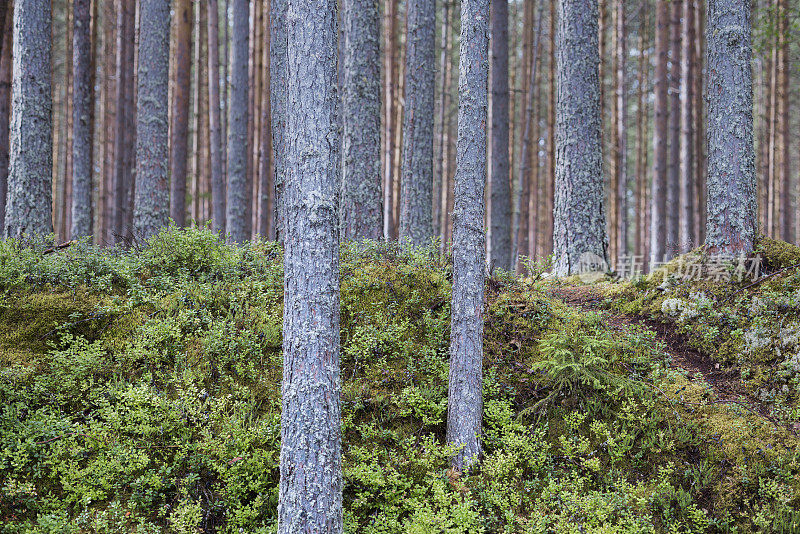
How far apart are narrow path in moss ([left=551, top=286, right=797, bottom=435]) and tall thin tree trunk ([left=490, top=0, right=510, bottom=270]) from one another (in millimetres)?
4736

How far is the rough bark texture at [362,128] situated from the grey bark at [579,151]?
302 cm

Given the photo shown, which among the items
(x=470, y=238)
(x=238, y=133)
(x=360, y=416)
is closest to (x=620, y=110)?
(x=238, y=133)

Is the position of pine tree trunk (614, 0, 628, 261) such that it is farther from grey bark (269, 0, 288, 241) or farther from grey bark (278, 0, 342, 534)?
grey bark (278, 0, 342, 534)

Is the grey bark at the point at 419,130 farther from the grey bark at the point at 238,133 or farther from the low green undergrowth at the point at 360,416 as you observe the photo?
the grey bark at the point at 238,133

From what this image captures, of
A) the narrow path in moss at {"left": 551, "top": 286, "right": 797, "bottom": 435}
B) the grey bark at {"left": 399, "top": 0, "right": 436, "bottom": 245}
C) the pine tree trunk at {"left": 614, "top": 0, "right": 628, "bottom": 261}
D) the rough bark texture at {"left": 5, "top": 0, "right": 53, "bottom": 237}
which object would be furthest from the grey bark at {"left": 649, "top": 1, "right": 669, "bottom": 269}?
the rough bark texture at {"left": 5, "top": 0, "right": 53, "bottom": 237}

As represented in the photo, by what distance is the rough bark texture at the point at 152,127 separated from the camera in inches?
333

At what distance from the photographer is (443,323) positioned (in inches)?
223

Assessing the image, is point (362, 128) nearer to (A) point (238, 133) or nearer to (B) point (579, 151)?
(B) point (579, 151)

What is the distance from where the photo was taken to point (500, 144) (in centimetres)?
1205

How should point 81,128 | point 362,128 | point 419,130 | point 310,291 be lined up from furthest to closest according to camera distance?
1. point 81,128
2. point 419,130
3. point 362,128
4. point 310,291

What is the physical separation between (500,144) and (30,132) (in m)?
9.06

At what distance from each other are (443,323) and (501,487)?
1851mm

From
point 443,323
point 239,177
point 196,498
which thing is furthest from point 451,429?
point 239,177

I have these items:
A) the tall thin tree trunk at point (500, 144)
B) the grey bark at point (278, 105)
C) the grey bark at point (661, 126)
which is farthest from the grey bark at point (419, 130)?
the grey bark at point (661, 126)
